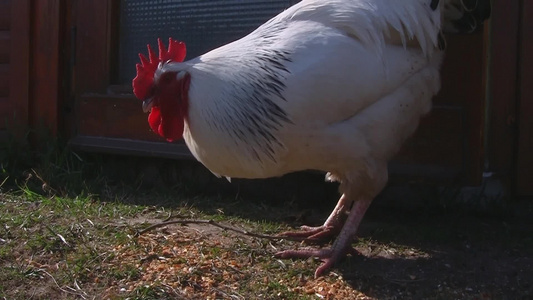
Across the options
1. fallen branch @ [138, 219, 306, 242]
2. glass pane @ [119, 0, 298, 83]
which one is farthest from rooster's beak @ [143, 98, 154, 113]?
glass pane @ [119, 0, 298, 83]

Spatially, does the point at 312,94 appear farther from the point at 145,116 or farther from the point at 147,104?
the point at 145,116

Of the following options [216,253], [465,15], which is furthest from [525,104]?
[216,253]

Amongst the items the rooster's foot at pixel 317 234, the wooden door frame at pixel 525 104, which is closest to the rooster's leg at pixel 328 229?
the rooster's foot at pixel 317 234

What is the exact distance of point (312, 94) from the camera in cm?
289

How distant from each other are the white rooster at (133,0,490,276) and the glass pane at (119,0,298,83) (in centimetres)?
108

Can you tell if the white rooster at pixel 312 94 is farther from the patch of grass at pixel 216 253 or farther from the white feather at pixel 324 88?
the patch of grass at pixel 216 253

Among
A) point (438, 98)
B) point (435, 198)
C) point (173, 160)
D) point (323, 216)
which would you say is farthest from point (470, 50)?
point (173, 160)

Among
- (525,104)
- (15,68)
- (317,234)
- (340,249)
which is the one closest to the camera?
(340,249)

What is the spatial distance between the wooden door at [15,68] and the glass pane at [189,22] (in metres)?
0.96

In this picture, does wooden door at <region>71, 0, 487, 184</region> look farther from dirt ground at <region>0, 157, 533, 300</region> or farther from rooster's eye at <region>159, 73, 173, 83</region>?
rooster's eye at <region>159, 73, 173, 83</region>

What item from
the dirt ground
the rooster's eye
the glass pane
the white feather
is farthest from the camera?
the glass pane

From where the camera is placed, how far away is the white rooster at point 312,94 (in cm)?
292

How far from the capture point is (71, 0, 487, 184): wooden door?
12.4 feet

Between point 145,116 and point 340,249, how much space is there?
89.9 inches
